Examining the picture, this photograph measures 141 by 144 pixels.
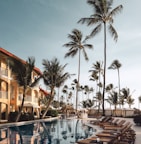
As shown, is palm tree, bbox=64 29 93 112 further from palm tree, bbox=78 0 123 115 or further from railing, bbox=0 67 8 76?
railing, bbox=0 67 8 76

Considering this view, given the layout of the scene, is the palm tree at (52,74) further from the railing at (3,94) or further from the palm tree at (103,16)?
the palm tree at (103,16)

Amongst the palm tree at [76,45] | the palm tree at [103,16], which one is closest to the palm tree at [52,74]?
the palm tree at [76,45]

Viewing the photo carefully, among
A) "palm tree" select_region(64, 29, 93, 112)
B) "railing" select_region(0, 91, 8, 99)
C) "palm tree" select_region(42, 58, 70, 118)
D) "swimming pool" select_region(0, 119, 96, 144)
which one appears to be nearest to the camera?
"swimming pool" select_region(0, 119, 96, 144)

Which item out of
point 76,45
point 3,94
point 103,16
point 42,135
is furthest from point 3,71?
point 76,45

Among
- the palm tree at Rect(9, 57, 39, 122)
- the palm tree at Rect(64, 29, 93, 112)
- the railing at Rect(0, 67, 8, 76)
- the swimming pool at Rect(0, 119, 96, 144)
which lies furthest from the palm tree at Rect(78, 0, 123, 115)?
the palm tree at Rect(64, 29, 93, 112)

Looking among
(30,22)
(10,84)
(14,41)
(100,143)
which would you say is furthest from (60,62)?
(100,143)

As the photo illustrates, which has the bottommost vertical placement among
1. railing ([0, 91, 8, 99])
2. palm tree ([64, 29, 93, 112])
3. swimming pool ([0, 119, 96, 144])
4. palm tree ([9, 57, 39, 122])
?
swimming pool ([0, 119, 96, 144])

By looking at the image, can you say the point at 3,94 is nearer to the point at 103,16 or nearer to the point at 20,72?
the point at 20,72

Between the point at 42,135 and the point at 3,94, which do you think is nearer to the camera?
the point at 42,135

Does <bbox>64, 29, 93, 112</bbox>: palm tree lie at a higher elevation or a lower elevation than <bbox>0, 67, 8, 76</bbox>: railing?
higher

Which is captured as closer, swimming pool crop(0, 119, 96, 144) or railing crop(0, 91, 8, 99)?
swimming pool crop(0, 119, 96, 144)

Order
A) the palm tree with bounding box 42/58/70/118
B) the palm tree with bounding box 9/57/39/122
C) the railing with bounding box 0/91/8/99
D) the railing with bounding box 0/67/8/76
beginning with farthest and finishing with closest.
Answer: the palm tree with bounding box 42/58/70/118, the railing with bounding box 0/67/8/76, the railing with bounding box 0/91/8/99, the palm tree with bounding box 9/57/39/122

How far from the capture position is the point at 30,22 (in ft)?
69.8

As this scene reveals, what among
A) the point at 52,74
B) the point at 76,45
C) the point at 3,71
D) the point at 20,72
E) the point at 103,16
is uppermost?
the point at 103,16
